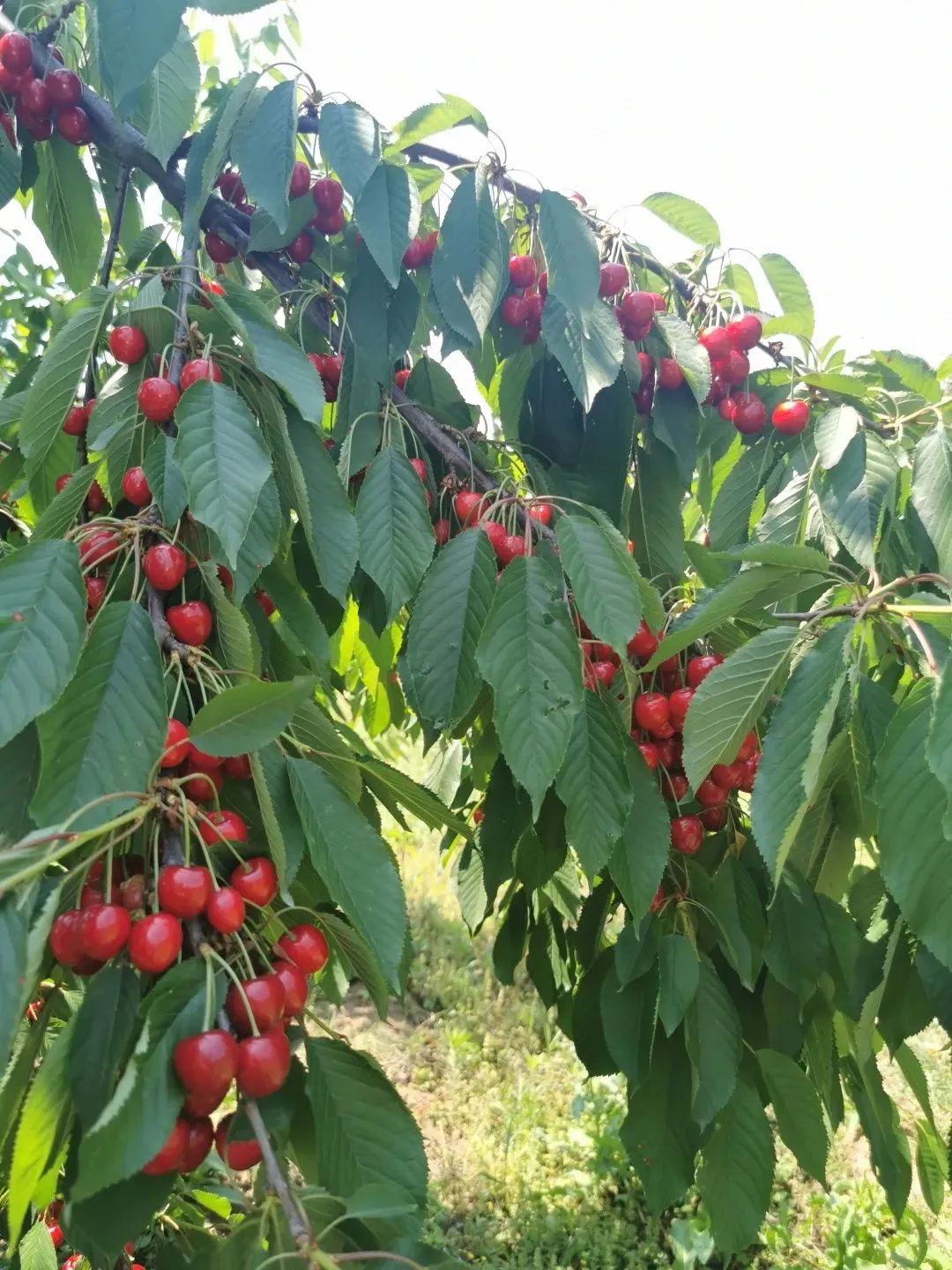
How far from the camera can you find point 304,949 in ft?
2.67

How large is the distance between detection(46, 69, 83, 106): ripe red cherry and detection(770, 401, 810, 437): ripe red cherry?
1.36 metres

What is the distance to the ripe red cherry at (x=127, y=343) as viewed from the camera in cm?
111

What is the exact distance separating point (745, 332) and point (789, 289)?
15 cm

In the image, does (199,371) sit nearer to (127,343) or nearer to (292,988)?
(127,343)

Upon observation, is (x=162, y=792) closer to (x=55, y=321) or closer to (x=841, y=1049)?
(x=55, y=321)

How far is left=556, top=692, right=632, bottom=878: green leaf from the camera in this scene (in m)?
1.06

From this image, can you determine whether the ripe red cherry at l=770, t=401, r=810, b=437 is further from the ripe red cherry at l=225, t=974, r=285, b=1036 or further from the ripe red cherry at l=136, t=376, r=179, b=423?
the ripe red cherry at l=225, t=974, r=285, b=1036

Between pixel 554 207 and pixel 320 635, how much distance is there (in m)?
0.77

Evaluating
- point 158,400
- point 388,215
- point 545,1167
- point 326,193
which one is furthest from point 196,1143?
point 545,1167

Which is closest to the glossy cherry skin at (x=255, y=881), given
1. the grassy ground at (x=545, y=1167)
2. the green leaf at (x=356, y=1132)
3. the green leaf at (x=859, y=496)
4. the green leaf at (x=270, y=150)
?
the green leaf at (x=356, y=1132)

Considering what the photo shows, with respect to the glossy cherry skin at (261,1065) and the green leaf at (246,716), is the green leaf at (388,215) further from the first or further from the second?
the glossy cherry skin at (261,1065)

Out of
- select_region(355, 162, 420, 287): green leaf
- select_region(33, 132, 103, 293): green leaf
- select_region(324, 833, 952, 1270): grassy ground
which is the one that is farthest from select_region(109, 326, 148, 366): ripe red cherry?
select_region(324, 833, 952, 1270): grassy ground

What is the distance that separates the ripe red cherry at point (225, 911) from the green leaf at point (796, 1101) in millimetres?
878

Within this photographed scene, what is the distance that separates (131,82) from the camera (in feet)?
3.20
